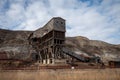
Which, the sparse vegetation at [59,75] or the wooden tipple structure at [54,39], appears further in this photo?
the wooden tipple structure at [54,39]

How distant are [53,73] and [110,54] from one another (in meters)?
57.5

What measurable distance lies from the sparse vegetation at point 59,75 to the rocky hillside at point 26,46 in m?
27.7

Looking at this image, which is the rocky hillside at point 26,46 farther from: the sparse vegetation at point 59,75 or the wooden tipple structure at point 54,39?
the sparse vegetation at point 59,75

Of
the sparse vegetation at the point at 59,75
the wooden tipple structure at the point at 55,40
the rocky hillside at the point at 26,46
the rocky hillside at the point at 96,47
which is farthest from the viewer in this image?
the rocky hillside at the point at 96,47

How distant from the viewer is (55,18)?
38.4 metres

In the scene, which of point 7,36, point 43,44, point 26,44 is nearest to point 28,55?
point 26,44

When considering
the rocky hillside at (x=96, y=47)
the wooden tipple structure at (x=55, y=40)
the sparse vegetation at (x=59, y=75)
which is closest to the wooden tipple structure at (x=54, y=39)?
the wooden tipple structure at (x=55, y=40)

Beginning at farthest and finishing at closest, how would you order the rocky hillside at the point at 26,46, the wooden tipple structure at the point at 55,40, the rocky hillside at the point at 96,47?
the rocky hillside at the point at 96,47, the rocky hillside at the point at 26,46, the wooden tipple structure at the point at 55,40

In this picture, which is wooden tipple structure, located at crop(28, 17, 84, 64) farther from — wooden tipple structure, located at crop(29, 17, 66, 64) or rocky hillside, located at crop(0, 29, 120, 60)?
rocky hillside, located at crop(0, 29, 120, 60)

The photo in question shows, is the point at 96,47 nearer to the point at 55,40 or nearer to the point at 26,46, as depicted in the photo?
the point at 26,46

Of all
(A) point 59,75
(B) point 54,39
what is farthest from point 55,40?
(A) point 59,75

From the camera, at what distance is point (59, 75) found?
2509 centimetres

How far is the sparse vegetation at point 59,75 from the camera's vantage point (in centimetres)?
2324

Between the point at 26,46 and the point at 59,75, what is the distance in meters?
35.2
